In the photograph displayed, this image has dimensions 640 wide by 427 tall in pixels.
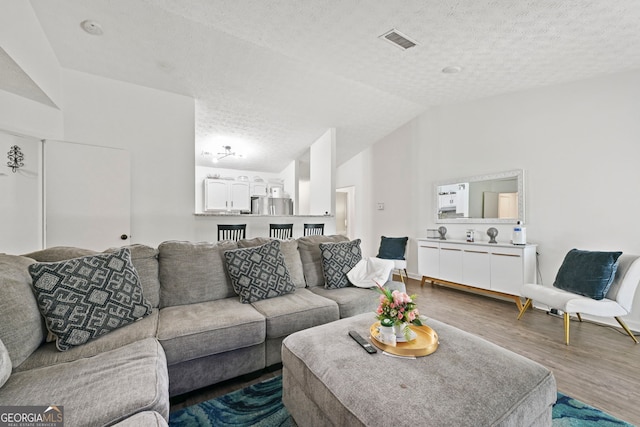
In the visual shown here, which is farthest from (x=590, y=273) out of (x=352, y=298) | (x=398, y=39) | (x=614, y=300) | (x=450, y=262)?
(x=398, y=39)

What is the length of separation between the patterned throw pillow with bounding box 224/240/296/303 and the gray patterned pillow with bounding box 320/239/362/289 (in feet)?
1.33

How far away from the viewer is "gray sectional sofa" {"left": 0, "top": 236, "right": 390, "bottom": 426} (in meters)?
1.07

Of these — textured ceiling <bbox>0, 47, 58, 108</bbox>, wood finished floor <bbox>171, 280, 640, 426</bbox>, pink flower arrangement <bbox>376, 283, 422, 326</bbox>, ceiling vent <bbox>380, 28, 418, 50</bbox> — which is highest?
ceiling vent <bbox>380, 28, 418, 50</bbox>

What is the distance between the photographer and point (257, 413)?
1595 mm

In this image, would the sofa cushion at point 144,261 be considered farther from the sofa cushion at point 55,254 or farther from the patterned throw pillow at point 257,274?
the patterned throw pillow at point 257,274

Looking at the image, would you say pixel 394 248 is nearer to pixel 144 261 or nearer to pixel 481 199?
pixel 481 199

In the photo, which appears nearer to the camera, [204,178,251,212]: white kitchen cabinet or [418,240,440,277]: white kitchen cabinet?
[418,240,440,277]: white kitchen cabinet

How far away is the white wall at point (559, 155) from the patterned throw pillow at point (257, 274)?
335 centimetres

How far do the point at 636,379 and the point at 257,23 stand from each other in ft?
14.1

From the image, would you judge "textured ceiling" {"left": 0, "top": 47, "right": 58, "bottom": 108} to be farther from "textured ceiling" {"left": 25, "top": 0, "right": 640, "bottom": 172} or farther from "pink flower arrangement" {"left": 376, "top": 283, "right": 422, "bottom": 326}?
"pink flower arrangement" {"left": 376, "top": 283, "right": 422, "bottom": 326}

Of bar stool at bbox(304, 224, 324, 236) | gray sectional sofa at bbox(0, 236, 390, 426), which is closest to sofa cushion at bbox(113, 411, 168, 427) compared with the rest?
gray sectional sofa at bbox(0, 236, 390, 426)

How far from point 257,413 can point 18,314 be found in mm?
1334

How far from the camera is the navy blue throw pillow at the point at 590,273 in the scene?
8.45 feet

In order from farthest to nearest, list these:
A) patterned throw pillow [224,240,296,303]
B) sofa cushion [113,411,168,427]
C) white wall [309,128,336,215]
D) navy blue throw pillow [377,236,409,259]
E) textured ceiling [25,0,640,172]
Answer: white wall [309,128,336,215]
navy blue throw pillow [377,236,409,259]
textured ceiling [25,0,640,172]
patterned throw pillow [224,240,296,303]
sofa cushion [113,411,168,427]
